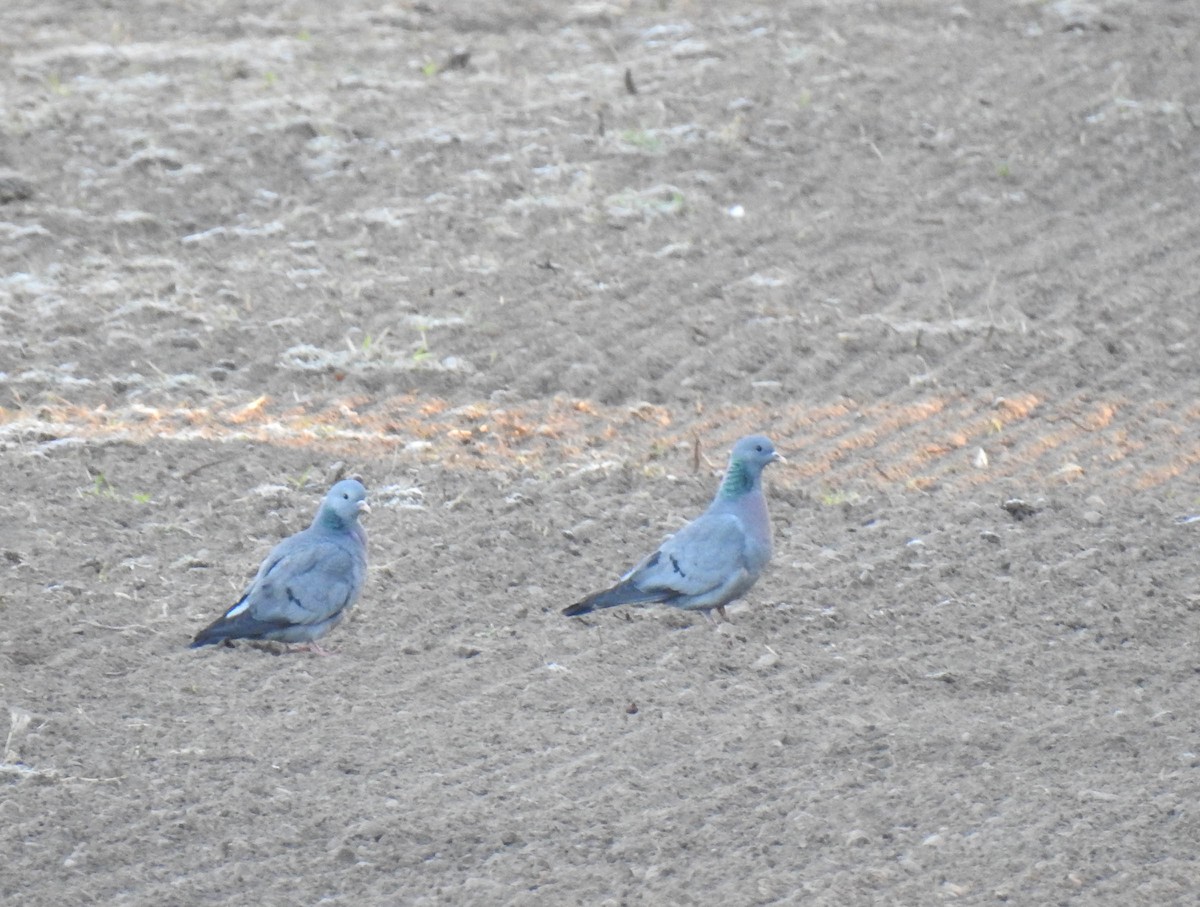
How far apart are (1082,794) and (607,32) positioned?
27.5 ft

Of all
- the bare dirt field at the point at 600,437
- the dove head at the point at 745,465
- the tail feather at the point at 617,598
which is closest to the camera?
the bare dirt field at the point at 600,437

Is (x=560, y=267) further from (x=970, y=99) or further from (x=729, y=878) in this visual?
(x=729, y=878)

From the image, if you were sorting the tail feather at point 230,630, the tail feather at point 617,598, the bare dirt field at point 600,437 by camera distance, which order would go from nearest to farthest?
the bare dirt field at point 600,437 → the tail feather at point 230,630 → the tail feather at point 617,598

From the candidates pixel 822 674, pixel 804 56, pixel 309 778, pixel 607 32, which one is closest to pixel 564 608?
pixel 822 674

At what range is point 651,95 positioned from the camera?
10.5 m

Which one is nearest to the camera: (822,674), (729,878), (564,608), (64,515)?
(729,878)

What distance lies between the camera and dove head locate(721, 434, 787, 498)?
5549 mm

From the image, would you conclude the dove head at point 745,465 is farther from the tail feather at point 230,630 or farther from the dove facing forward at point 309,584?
the tail feather at point 230,630

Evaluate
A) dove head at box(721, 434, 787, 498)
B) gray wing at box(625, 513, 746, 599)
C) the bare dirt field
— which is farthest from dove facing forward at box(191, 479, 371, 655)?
dove head at box(721, 434, 787, 498)

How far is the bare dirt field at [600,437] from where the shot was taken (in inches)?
169

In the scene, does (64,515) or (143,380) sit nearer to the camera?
(64,515)

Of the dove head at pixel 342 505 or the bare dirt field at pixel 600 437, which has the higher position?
the dove head at pixel 342 505

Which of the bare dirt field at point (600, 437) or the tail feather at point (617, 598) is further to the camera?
the tail feather at point (617, 598)

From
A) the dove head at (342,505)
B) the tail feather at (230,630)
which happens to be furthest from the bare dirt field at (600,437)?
the dove head at (342,505)
